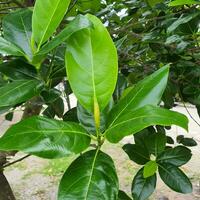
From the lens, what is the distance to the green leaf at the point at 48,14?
0.48 m

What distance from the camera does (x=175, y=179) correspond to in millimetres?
752

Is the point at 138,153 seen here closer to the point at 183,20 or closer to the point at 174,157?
the point at 174,157

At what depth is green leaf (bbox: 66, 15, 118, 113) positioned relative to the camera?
49cm

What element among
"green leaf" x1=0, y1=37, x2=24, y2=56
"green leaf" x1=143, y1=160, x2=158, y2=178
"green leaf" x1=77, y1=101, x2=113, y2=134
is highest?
"green leaf" x1=0, y1=37, x2=24, y2=56

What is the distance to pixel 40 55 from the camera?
1.63 feet

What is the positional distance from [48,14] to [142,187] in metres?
0.46

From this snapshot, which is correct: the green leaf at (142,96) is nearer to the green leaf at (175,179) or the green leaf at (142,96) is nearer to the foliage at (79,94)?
the foliage at (79,94)

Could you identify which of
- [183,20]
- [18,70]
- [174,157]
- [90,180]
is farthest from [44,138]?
[183,20]

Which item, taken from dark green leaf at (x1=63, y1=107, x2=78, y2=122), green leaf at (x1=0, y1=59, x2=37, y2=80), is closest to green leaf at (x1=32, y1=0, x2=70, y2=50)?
green leaf at (x1=0, y1=59, x2=37, y2=80)

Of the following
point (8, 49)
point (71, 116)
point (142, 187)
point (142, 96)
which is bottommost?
point (142, 187)

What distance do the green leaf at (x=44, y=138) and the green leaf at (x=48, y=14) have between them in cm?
13

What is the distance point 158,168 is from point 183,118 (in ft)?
1.19

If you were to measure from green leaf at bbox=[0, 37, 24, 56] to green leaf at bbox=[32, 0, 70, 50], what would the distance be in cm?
5

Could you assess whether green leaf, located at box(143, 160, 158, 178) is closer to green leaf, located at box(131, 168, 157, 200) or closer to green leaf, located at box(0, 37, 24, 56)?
green leaf, located at box(131, 168, 157, 200)
